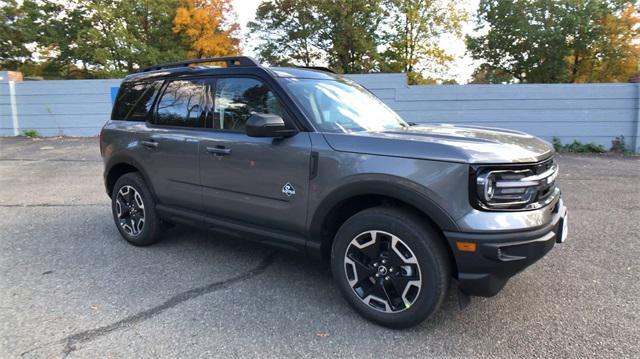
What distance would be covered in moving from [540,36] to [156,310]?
2411 centimetres

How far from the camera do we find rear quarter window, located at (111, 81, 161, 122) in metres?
4.55

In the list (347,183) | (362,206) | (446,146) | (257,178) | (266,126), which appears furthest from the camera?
(257,178)

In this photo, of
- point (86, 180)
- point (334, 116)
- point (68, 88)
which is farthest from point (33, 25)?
point (334, 116)

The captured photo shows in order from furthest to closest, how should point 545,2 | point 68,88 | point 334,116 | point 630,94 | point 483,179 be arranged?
point 545,2
point 68,88
point 630,94
point 334,116
point 483,179

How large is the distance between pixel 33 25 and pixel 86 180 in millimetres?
24947

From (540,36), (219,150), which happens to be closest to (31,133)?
(219,150)

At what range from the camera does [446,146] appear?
272 cm

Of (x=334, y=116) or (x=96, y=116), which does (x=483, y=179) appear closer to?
(x=334, y=116)

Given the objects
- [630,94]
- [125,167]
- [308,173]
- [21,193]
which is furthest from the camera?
[630,94]

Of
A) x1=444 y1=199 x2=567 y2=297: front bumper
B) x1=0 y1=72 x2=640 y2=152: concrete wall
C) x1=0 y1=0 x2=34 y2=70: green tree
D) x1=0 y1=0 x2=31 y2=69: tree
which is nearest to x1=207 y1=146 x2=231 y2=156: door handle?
x1=444 y1=199 x2=567 y2=297: front bumper

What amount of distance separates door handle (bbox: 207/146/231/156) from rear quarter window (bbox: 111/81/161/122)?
4.06 feet

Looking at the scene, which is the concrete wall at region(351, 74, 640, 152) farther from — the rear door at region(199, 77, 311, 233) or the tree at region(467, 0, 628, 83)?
the tree at region(467, 0, 628, 83)

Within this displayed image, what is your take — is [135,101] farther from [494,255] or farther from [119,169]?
[494,255]

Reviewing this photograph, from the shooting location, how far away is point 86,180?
830 cm
